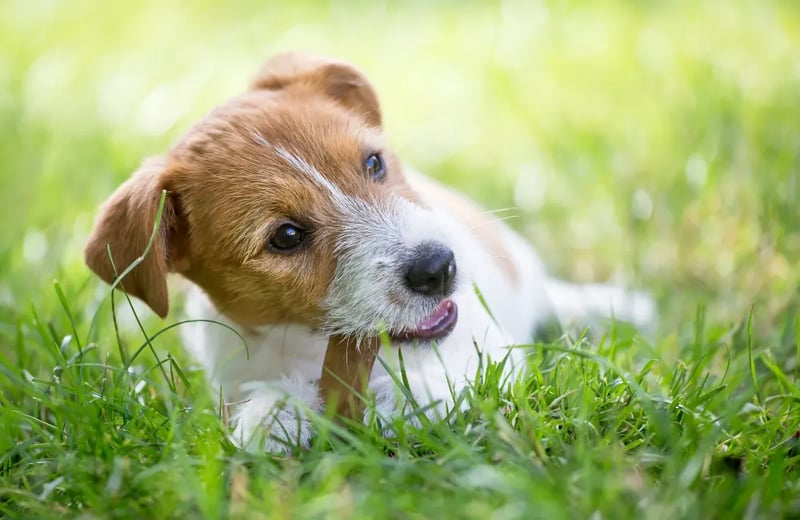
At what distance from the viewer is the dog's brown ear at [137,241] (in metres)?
3.41

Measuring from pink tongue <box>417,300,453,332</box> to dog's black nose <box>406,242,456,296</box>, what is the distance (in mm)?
124

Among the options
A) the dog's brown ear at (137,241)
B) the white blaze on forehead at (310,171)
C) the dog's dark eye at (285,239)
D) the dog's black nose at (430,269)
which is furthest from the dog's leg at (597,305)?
the dog's brown ear at (137,241)

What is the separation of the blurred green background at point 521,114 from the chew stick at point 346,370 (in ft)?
5.50

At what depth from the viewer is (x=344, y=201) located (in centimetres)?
352

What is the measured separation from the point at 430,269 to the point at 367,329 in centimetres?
34

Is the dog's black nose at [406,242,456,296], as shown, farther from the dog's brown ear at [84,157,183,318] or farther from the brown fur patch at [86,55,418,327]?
the dog's brown ear at [84,157,183,318]

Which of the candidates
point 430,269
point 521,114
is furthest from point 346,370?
point 521,114

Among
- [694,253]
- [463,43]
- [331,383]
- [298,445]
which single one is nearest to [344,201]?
[331,383]

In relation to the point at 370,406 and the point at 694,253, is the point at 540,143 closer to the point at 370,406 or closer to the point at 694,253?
the point at 694,253

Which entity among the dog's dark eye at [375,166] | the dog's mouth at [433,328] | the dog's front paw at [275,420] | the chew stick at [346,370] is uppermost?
the dog's dark eye at [375,166]

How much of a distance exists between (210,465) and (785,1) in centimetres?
733

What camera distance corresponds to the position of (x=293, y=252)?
3.47 m

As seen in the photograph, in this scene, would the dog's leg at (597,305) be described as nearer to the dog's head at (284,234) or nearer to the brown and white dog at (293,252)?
the brown and white dog at (293,252)

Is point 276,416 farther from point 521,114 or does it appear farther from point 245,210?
point 521,114
